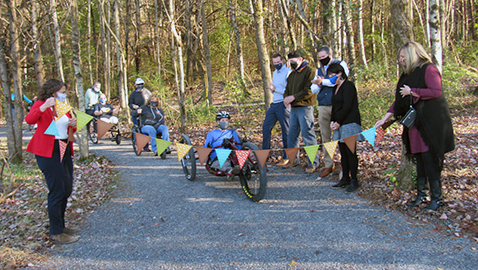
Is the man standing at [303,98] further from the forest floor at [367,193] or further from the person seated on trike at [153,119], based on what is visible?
the person seated on trike at [153,119]

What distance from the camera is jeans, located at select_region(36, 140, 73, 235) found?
14.1 ft

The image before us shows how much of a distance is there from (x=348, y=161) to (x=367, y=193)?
0.58 metres

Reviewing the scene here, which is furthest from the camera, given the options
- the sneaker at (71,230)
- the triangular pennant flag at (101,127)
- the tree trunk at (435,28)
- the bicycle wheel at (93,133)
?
the bicycle wheel at (93,133)

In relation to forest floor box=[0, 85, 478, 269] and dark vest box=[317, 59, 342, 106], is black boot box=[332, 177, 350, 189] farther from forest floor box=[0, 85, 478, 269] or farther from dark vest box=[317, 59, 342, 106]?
dark vest box=[317, 59, 342, 106]

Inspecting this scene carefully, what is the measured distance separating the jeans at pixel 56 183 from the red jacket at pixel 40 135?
77 millimetres

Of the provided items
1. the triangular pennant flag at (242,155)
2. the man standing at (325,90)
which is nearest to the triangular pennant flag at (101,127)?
the triangular pennant flag at (242,155)

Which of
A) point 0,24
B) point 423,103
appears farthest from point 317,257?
point 0,24

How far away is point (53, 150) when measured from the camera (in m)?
4.32

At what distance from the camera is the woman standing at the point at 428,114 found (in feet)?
13.7

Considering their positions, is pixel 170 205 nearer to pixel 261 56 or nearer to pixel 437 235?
pixel 437 235

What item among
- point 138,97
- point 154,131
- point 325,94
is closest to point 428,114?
point 325,94

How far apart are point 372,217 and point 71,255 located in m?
3.85

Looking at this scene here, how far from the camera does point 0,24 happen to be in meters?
9.96

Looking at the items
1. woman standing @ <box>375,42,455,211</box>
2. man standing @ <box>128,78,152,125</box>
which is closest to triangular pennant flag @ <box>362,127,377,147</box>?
woman standing @ <box>375,42,455,211</box>
